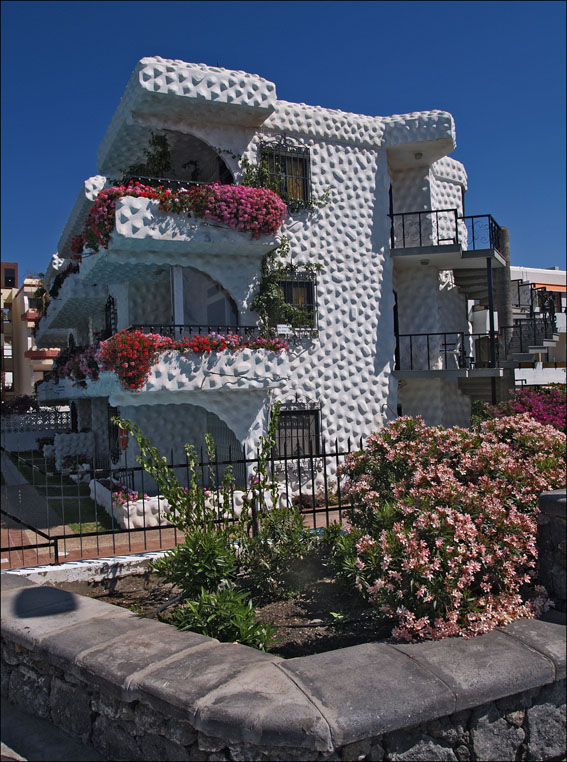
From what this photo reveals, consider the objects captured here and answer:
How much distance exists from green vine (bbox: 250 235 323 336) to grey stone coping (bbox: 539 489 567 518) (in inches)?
395

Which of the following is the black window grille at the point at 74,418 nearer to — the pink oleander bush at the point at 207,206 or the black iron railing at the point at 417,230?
the pink oleander bush at the point at 207,206

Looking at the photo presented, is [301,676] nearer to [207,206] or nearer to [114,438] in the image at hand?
[207,206]

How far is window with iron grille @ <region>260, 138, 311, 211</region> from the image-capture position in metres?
15.3

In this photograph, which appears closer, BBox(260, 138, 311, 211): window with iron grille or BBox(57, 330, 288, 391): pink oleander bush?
BBox(57, 330, 288, 391): pink oleander bush

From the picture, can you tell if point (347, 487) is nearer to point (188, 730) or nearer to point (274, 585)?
point (274, 585)

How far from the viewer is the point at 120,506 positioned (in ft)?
38.8

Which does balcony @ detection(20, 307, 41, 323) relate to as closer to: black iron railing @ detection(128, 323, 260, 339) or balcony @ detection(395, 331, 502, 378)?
black iron railing @ detection(128, 323, 260, 339)

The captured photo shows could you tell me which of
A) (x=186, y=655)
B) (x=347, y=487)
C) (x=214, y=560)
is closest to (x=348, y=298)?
(x=347, y=487)

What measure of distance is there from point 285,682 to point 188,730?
672 mm

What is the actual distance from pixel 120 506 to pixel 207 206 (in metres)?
6.32

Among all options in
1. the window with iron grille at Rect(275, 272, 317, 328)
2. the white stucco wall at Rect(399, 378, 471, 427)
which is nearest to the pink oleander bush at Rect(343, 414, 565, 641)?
the window with iron grille at Rect(275, 272, 317, 328)

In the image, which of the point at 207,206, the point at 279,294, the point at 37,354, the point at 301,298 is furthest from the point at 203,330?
the point at 37,354

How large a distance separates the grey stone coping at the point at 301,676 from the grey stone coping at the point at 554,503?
34.1 inches

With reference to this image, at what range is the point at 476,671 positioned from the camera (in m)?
4.14
